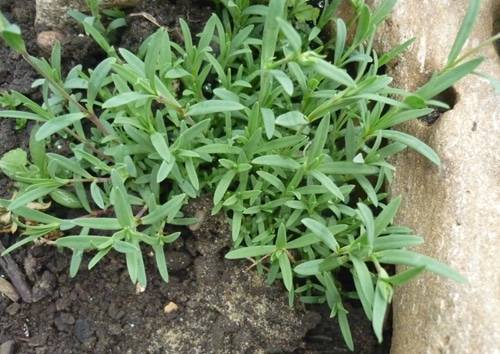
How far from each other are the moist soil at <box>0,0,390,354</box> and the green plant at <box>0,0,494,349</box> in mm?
106

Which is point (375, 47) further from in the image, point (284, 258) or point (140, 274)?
point (140, 274)

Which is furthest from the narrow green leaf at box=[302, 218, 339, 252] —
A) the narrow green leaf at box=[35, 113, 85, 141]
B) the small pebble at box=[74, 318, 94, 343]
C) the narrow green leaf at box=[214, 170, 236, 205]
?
the small pebble at box=[74, 318, 94, 343]

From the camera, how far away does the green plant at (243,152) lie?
191 centimetres

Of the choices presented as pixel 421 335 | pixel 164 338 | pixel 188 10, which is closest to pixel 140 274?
pixel 164 338

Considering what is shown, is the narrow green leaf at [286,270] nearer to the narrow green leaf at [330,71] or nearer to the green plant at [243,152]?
the green plant at [243,152]

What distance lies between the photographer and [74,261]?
2.08 metres

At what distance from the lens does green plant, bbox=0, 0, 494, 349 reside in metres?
1.91

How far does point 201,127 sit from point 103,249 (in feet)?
1.60

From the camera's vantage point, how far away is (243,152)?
2.07m

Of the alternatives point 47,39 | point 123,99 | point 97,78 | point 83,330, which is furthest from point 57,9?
point 83,330

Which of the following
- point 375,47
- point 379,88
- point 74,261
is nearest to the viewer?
point 379,88

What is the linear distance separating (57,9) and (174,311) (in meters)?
1.25

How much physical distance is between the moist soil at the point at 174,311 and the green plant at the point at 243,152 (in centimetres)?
11

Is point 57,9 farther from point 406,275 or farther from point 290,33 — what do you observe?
point 406,275
